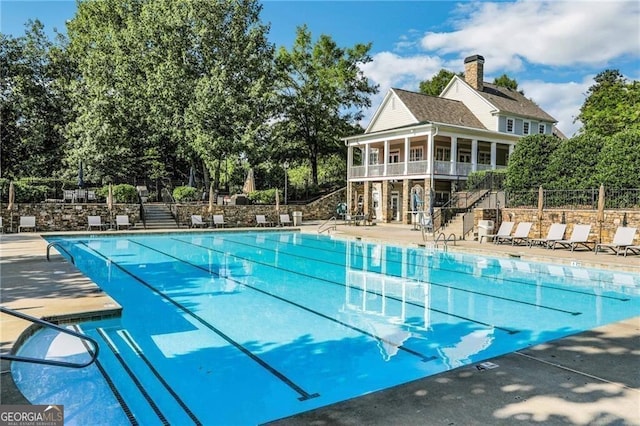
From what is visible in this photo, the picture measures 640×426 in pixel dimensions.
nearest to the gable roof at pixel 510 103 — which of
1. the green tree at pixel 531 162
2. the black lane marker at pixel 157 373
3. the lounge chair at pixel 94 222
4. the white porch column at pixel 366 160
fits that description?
the white porch column at pixel 366 160

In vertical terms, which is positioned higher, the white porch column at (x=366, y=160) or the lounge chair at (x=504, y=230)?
the white porch column at (x=366, y=160)

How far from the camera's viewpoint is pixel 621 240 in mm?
13312

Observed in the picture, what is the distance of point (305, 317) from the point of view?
7.62 meters

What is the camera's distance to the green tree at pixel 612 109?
91.1 feet

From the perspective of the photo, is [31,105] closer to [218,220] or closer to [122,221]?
[122,221]

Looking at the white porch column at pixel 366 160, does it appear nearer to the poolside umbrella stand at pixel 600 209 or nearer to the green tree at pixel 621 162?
the green tree at pixel 621 162

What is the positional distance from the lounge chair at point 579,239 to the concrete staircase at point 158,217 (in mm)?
17466

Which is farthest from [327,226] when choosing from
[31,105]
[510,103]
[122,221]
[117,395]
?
[31,105]

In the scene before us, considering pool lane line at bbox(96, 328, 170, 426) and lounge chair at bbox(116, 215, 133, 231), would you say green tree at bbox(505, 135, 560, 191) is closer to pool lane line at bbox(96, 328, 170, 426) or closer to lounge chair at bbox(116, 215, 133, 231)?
lounge chair at bbox(116, 215, 133, 231)

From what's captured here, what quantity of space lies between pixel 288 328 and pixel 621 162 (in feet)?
49.4

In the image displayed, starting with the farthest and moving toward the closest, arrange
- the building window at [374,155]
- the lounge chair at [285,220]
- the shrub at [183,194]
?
the building window at [374,155] → the shrub at [183,194] → the lounge chair at [285,220]

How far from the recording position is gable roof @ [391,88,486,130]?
2784 cm

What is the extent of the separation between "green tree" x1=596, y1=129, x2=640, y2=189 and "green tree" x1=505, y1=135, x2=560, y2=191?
2537 millimetres

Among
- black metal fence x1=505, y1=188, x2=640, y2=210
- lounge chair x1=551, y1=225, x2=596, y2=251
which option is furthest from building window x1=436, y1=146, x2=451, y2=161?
lounge chair x1=551, y1=225, x2=596, y2=251
